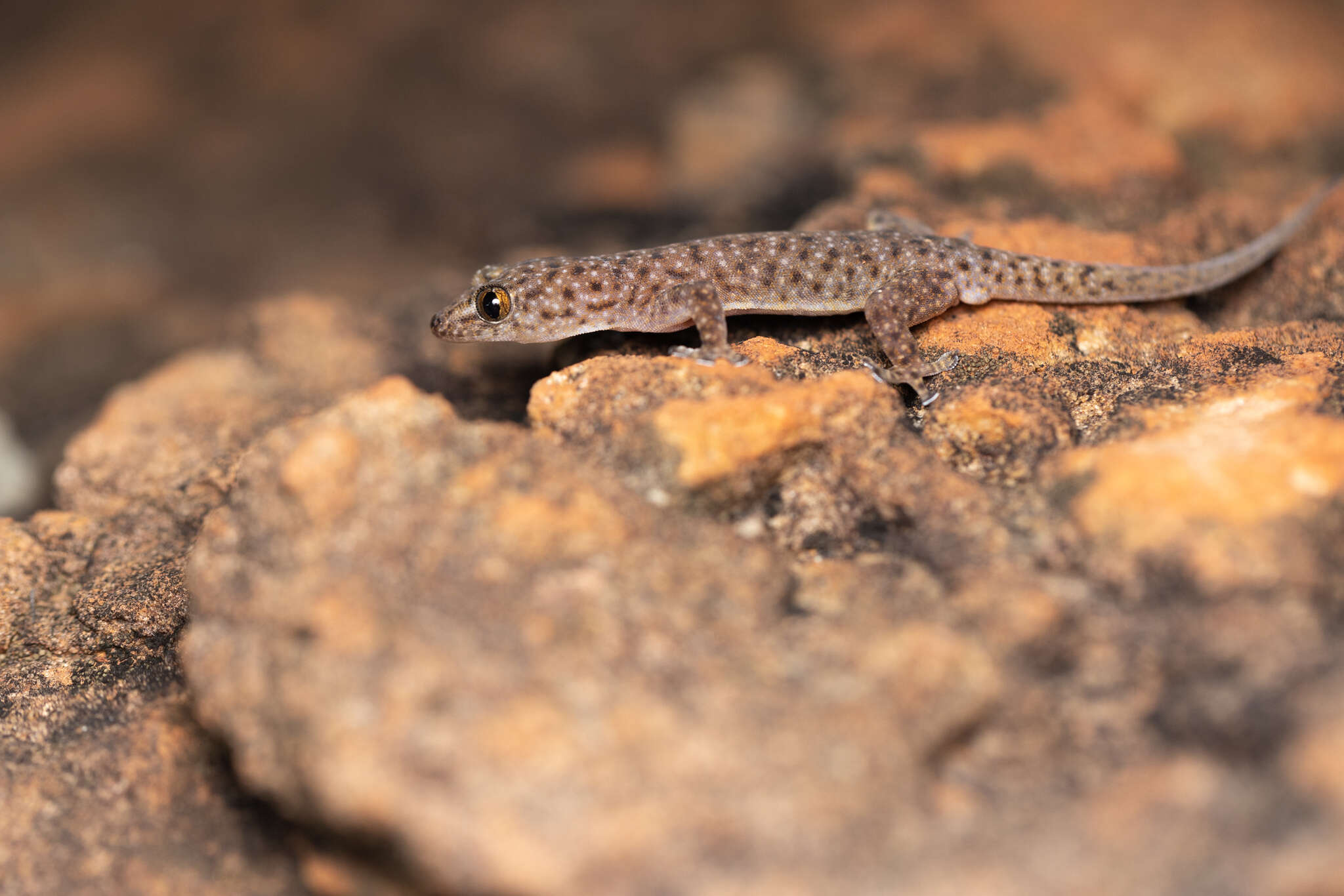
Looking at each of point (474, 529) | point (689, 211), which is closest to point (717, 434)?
point (474, 529)

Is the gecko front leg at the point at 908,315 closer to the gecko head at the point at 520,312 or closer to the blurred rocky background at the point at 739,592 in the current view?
the blurred rocky background at the point at 739,592

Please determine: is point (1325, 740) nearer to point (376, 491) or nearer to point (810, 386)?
point (810, 386)

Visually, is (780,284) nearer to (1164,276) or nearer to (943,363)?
(943,363)

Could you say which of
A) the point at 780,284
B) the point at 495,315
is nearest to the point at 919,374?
the point at 780,284

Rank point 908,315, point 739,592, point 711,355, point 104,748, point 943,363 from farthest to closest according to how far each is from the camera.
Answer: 1. point 908,315
2. point 943,363
3. point 711,355
4. point 104,748
5. point 739,592

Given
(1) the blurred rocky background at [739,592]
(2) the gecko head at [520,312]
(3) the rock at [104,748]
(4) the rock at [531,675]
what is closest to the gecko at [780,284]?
(2) the gecko head at [520,312]

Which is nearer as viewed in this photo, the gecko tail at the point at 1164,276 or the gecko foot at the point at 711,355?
the gecko foot at the point at 711,355

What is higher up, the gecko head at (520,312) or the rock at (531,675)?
the gecko head at (520,312)
